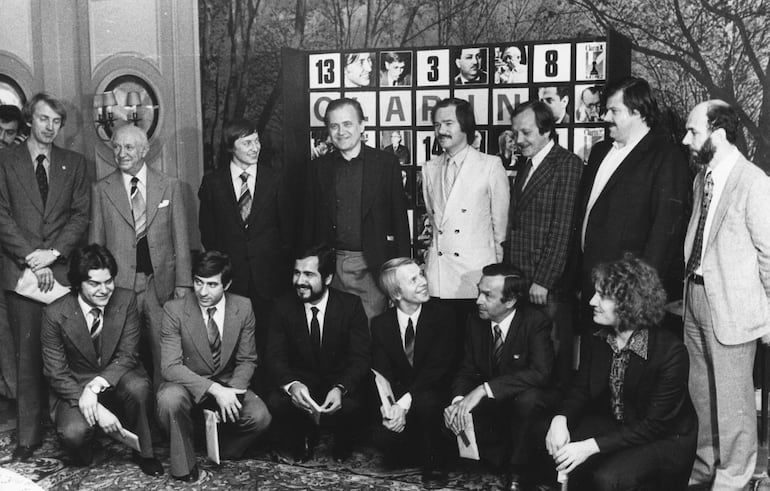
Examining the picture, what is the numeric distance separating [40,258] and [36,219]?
7.7 inches

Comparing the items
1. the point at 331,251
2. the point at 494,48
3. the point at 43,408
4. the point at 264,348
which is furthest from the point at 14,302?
the point at 494,48

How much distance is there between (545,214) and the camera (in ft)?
12.0

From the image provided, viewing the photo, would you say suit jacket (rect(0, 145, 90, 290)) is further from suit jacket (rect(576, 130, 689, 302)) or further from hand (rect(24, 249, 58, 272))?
suit jacket (rect(576, 130, 689, 302))

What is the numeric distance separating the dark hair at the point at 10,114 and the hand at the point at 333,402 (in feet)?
7.61

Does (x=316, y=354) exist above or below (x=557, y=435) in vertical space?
above

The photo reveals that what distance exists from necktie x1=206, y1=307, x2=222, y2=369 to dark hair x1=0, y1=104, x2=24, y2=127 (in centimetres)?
167

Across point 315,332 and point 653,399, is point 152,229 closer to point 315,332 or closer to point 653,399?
point 315,332

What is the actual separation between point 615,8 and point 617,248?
1716 mm

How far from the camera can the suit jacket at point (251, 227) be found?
4.05 m

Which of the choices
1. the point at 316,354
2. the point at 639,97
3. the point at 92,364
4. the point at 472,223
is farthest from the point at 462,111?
the point at 92,364

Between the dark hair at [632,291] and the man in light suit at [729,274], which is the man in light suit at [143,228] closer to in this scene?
the dark hair at [632,291]

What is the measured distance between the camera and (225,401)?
3574mm

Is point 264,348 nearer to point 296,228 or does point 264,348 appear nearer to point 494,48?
point 296,228

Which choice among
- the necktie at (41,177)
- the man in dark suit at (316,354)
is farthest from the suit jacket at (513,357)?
the necktie at (41,177)
